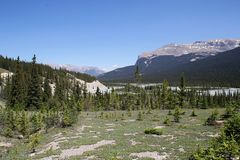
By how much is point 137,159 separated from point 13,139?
27920 mm

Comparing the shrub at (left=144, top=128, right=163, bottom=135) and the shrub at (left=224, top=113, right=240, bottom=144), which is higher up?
the shrub at (left=224, top=113, right=240, bottom=144)

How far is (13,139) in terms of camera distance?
48781mm

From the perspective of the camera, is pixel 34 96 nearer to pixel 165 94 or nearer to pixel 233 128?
pixel 165 94

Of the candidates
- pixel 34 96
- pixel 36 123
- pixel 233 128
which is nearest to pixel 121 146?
pixel 233 128

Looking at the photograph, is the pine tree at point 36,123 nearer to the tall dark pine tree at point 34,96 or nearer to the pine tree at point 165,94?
the tall dark pine tree at point 34,96

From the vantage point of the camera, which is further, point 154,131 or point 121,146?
point 154,131

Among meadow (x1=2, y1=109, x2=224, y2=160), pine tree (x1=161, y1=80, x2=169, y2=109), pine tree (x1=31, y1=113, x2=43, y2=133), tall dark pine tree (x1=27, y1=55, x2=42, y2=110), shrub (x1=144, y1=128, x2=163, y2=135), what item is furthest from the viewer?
pine tree (x1=161, y1=80, x2=169, y2=109)

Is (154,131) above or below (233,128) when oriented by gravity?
below

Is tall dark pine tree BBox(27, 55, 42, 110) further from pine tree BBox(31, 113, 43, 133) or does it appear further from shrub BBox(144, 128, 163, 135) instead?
shrub BBox(144, 128, 163, 135)

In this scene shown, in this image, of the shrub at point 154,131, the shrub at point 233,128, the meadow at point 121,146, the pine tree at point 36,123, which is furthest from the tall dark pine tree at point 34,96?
the shrub at point 233,128

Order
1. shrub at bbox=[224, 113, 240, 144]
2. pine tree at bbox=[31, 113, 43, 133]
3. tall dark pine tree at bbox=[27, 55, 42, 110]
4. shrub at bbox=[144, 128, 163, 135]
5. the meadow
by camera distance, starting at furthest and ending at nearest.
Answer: tall dark pine tree at bbox=[27, 55, 42, 110]
pine tree at bbox=[31, 113, 43, 133]
shrub at bbox=[144, 128, 163, 135]
the meadow
shrub at bbox=[224, 113, 240, 144]

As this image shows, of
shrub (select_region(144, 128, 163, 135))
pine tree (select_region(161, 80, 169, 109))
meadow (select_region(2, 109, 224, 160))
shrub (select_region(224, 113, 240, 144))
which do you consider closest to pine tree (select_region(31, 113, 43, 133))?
meadow (select_region(2, 109, 224, 160))

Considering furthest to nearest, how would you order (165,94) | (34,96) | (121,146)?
(165,94) < (34,96) < (121,146)

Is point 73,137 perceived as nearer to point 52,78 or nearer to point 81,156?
point 81,156
